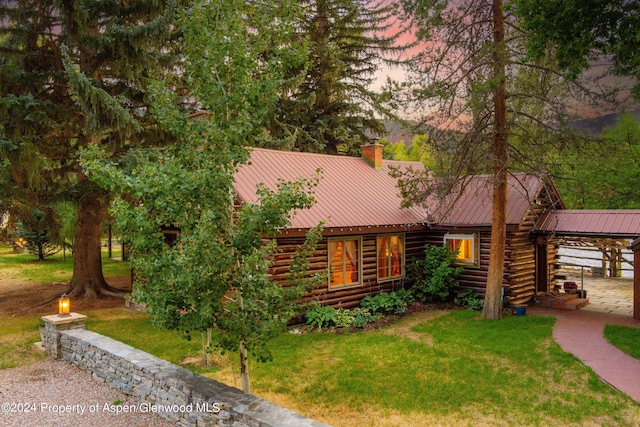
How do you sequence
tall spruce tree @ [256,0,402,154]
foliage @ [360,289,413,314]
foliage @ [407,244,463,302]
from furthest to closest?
tall spruce tree @ [256,0,402,154] → foliage @ [407,244,463,302] → foliage @ [360,289,413,314]

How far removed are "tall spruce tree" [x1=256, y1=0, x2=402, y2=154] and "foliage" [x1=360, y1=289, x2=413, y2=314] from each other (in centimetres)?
1196

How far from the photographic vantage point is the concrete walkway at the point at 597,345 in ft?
27.7

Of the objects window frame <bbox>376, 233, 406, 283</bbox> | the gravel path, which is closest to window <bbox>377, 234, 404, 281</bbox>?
window frame <bbox>376, 233, 406, 283</bbox>

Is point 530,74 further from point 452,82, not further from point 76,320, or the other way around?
point 76,320

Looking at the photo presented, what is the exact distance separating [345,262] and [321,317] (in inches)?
85.6

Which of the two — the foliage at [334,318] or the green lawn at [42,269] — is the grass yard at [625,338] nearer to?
the foliage at [334,318]

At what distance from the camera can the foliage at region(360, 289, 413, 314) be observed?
13758 mm

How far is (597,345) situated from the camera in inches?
410

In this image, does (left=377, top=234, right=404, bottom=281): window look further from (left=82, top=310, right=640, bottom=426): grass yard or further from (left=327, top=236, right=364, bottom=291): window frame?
(left=82, top=310, right=640, bottom=426): grass yard

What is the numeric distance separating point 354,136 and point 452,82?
1400cm

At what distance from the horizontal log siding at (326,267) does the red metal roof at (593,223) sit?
14.7 ft

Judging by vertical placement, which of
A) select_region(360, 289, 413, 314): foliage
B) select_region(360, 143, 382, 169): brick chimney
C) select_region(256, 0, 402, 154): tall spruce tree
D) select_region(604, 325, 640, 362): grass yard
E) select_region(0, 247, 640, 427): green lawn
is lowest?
select_region(0, 247, 640, 427): green lawn

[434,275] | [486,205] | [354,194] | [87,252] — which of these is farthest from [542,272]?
[87,252]

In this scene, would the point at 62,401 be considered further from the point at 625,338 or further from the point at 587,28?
the point at 625,338
